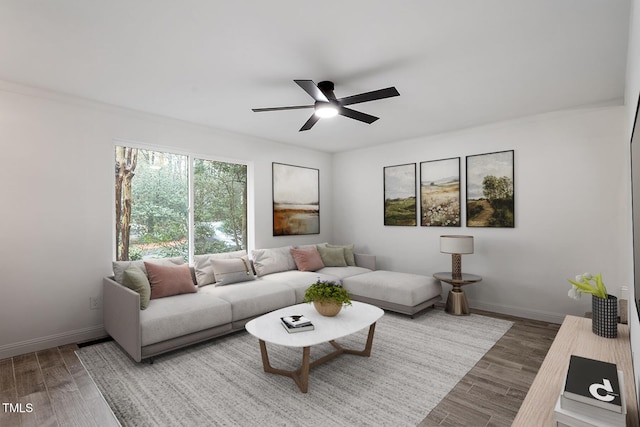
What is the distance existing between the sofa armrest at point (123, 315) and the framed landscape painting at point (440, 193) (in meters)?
4.04

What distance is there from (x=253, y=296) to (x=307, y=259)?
1.52m

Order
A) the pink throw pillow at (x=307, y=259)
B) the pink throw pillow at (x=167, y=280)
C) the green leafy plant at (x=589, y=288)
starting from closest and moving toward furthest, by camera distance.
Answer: the green leafy plant at (x=589, y=288) < the pink throw pillow at (x=167, y=280) < the pink throw pillow at (x=307, y=259)

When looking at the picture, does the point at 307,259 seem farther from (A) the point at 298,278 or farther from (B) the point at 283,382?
(B) the point at 283,382

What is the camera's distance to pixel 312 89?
2562mm

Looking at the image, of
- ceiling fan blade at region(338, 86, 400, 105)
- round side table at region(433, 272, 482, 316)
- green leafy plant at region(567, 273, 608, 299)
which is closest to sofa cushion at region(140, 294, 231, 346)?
ceiling fan blade at region(338, 86, 400, 105)

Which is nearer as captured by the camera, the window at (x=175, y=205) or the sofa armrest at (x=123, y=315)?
the sofa armrest at (x=123, y=315)

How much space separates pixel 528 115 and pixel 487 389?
3331 mm

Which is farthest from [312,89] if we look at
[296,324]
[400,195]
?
[400,195]

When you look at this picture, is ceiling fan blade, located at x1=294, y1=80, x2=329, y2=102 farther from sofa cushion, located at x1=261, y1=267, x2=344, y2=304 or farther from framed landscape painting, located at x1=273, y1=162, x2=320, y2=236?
framed landscape painting, located at x1=273, y1=162, x2=320, y2=236

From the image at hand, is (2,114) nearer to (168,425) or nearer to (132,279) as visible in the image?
(132,279)

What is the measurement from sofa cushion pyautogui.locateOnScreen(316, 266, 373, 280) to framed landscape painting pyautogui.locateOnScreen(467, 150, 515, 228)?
1.76 m

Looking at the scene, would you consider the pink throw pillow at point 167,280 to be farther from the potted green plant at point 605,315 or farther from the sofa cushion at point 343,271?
the potted green plant at point 605,315

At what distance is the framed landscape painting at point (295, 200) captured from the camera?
5418 mm

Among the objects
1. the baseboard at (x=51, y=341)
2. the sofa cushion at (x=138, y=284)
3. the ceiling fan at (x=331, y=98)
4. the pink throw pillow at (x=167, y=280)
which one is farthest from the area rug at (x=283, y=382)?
the ceiling fan at (x=331, y=98)
